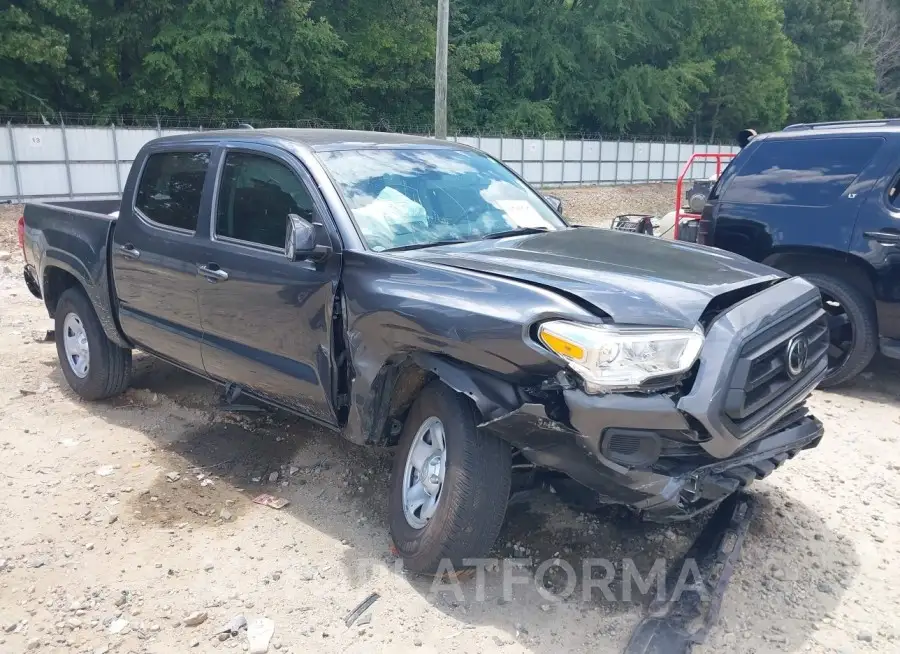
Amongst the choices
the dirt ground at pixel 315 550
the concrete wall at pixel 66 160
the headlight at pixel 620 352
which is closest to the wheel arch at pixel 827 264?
the dirt ground at pixel 315 550

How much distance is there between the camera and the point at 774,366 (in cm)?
320

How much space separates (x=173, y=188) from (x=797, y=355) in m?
3.64

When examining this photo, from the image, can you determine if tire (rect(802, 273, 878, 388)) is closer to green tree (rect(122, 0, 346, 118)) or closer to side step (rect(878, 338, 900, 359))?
side step (rect(878, 338, 900, 359))

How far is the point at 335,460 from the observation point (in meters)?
4.71

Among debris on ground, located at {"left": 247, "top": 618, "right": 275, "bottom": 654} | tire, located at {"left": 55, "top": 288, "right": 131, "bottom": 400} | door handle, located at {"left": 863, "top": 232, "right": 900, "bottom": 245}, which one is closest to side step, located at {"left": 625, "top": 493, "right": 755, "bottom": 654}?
debris on ground, located at {"left": 247, "top": 618, "right": 275, "bottom": 654}

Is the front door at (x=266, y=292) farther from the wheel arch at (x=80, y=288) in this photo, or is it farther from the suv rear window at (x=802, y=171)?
the suv rear window at (x=802, y=171)

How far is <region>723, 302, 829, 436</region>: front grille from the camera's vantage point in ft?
9.52

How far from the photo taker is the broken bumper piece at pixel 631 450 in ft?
9.16

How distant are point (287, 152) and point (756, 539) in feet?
9.90

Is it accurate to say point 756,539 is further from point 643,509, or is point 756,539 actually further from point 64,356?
point 64,356

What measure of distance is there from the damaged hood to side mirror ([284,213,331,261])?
0.37 meters

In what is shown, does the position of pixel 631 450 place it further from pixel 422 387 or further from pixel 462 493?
pixel 422 387

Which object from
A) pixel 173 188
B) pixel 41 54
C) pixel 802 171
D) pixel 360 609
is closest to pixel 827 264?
pixel 802 171

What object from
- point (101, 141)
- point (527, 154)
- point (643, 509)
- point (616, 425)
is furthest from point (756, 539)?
point (527, 154)
